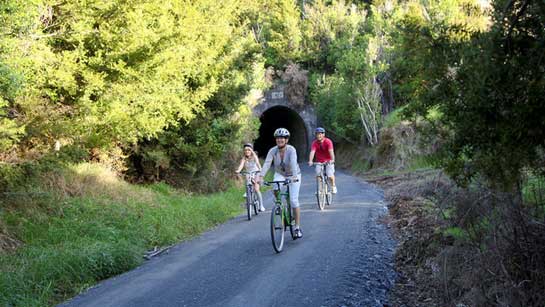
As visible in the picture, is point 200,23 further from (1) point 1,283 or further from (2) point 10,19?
(1) point 1,283

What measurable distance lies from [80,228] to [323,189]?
643cm

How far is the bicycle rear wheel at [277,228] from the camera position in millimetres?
8228

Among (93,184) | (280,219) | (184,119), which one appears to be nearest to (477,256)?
(280,219)

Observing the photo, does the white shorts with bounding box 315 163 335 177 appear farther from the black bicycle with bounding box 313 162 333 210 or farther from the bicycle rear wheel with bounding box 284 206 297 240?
the bicycle rear wheel with bounding box 284 206 297 240

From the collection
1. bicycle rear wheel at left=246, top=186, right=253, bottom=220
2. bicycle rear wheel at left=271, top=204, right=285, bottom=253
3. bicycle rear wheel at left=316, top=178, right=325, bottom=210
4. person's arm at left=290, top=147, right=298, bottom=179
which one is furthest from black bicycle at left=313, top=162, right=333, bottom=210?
bicycle rear wheel at left=271, top=204, right=285, bottom=253

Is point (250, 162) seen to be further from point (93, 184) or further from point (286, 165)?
point (286, 165)

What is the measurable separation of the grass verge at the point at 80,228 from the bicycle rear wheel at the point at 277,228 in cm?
235

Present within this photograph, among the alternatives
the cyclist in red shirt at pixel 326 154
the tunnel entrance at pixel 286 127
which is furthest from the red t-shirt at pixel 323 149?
the tunnel entrance at pixel 286 127

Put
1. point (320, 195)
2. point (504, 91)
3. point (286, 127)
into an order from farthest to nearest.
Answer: point (286, 127)
point (320, 195)
point (504, 91)

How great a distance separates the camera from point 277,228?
8492 millimetres

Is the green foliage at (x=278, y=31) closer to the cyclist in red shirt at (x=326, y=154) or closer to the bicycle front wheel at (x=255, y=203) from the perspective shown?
the cyclist in red shirt at (x=326, y=154)

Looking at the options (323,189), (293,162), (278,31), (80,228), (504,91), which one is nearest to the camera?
(504,91)

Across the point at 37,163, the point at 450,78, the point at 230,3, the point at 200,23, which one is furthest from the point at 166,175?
the point at 450,78

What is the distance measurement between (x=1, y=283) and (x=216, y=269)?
2.83 meters
